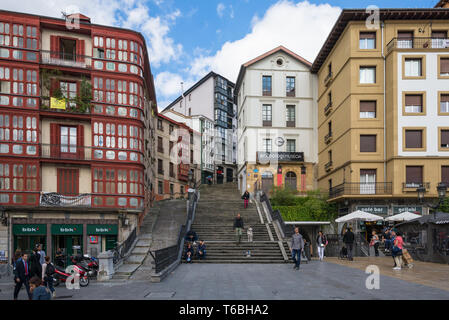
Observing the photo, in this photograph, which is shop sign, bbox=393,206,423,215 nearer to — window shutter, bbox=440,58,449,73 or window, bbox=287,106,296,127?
window shutter, bbox=440,58,449,73

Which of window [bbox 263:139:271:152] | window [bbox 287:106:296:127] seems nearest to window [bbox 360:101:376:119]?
window [bbox 287:106:296:127]

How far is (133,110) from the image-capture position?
27.2m

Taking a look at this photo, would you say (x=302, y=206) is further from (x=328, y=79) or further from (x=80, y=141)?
(x=80, y=141)

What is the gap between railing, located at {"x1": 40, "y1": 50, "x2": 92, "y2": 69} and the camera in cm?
2597

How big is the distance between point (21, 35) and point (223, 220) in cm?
1690

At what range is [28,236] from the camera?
82.1ft

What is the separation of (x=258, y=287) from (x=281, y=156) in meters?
28.3

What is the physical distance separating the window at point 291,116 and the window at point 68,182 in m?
22.1

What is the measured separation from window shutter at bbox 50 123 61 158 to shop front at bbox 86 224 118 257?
16.2 feet

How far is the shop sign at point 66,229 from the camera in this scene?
2530cm

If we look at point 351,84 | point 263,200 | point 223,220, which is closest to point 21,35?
point 223,220

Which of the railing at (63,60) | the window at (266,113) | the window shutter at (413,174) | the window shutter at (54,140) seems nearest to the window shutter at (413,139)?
the window shutter at (413,174)

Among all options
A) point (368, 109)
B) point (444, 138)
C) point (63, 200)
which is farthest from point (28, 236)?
point (444, 138)
